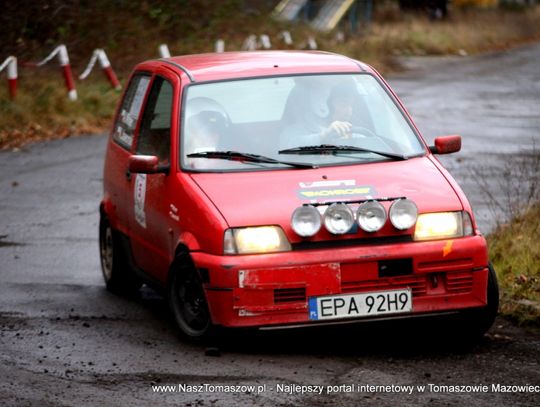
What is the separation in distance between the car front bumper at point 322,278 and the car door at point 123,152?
1.90 metres

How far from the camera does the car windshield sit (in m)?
8.24

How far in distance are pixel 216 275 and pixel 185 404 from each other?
113 cm

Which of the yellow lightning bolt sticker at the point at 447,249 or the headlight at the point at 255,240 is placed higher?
the headlight at the point at 255,240

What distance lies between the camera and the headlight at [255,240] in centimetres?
741

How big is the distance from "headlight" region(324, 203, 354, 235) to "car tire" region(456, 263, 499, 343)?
866mm

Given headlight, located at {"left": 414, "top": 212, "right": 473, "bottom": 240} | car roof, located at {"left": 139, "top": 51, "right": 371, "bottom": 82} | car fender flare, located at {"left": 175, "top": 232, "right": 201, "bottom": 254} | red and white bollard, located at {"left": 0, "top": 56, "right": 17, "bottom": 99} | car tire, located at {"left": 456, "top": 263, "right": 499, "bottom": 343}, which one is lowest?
red and white bollard, located at {"left": 0, "top": 56, "right": 17, "bottom": 99}

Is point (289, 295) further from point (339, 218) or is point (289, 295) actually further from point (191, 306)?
point (191, 306)

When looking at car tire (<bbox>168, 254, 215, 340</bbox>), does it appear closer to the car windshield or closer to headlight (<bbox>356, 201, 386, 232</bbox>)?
the car windshield

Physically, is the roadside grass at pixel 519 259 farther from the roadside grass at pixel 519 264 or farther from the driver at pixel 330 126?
the driver at pixel 330 126

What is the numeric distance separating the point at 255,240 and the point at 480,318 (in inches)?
54.7

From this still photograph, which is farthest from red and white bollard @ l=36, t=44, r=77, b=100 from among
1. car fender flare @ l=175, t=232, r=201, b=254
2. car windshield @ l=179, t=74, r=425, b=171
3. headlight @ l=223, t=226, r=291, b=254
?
headlight @ l=223, t=226, r=291, b=254

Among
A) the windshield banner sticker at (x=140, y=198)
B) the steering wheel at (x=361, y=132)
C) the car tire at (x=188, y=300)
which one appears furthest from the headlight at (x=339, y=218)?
the windshield banner sticker at (x=140, y=198)

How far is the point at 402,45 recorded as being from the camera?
151ft

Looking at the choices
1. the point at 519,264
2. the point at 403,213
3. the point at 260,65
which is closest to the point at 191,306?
the point at 403,213
